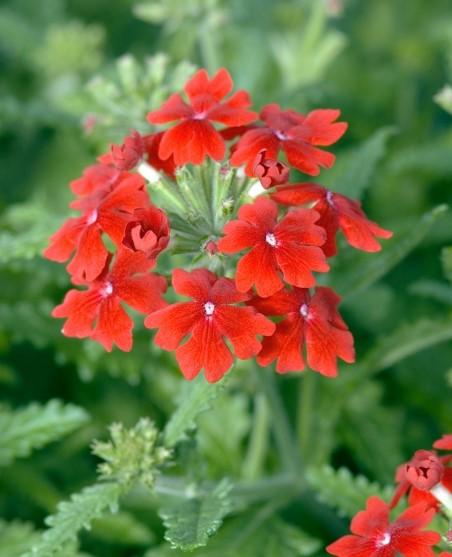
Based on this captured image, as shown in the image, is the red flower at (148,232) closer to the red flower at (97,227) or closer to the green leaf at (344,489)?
the red flower at (97,227)

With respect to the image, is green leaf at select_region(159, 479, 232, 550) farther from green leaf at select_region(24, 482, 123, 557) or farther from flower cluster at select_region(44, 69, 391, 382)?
flower cluster at select_region(44, 69, 391, 382)

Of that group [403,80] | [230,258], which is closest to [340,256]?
[230,258]

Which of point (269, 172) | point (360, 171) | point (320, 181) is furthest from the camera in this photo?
point (320, 181)

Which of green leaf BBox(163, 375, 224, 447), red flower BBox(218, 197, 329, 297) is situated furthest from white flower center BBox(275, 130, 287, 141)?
green leaf BBox(163, 375, 224, 447)

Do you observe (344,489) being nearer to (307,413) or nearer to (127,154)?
(307,413)

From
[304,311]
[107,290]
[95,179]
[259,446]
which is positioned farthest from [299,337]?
[259,446]
